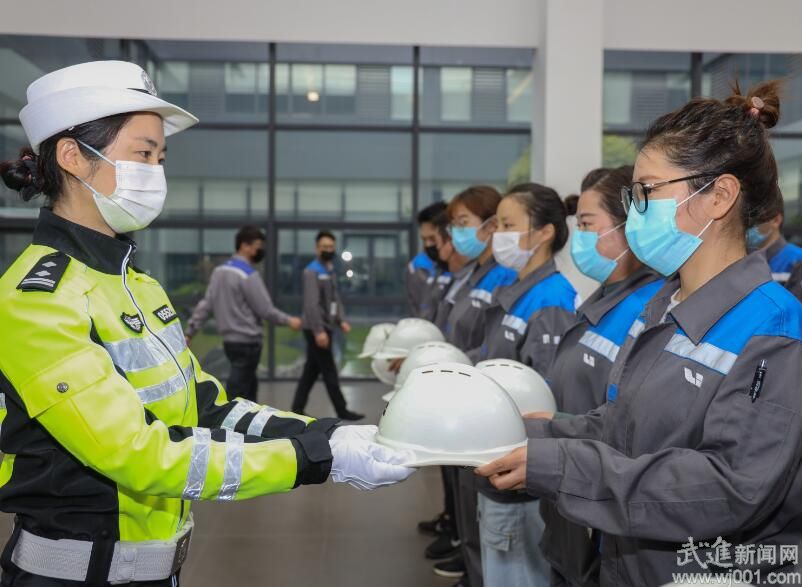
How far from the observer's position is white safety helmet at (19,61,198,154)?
1.51m

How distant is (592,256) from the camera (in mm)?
2564

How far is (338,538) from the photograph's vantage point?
4020 mm

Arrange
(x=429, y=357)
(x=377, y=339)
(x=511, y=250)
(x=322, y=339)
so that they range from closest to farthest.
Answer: (x=429, y=357) → (x=511, y=250) → (x=377, y=339) → (x=322, y=339)

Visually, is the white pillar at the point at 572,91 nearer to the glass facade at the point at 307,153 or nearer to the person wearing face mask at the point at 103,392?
the glass facade at the point at 307,153

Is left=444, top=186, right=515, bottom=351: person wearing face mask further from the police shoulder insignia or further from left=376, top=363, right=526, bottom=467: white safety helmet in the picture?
the police shoulder insignia

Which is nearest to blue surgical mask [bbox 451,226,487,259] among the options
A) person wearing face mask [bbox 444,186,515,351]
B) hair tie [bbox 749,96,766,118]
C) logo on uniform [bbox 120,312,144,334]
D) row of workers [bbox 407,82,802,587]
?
person wearing face mask [bbox 444,186,515,351]

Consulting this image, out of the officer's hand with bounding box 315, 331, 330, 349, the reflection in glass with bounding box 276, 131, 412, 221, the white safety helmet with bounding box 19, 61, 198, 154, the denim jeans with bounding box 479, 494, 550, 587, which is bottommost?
the denim jeans with bounding box 479, 494, 550, 587

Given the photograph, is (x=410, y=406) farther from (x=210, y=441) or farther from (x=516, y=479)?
(x=210, y=441)

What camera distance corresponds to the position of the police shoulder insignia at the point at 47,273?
1339 millimetres

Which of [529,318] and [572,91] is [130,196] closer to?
[529,318]

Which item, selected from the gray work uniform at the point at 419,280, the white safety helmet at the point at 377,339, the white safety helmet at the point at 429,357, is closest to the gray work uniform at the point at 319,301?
the gray work uniform at the point at 419,280

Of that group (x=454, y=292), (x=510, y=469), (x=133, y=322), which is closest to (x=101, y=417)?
(x=133, y=322)

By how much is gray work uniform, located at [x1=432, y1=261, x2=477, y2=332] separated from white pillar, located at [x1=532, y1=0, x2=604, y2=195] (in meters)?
2.18

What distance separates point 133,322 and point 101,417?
0.22m
